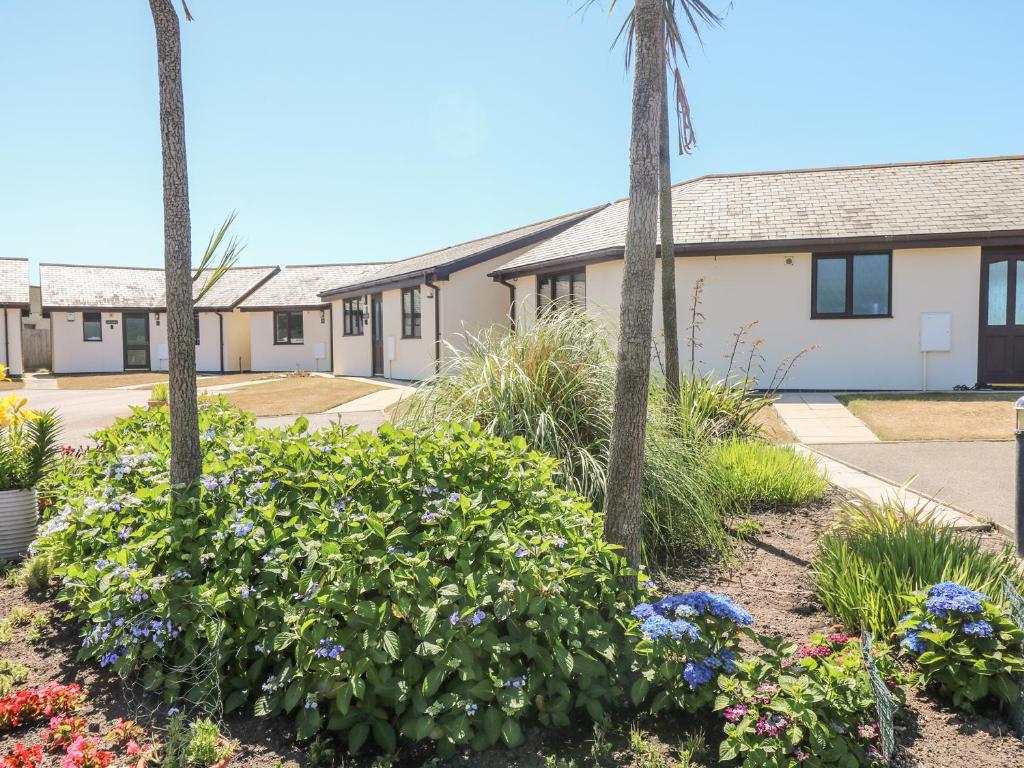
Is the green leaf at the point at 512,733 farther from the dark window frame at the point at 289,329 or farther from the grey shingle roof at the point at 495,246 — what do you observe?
the dark window frame at the point at 289,329

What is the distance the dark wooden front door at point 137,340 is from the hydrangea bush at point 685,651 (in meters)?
31.5

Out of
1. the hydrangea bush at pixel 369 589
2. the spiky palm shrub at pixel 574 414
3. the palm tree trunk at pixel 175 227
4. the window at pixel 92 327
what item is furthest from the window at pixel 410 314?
the hydrangea bush at pixel 369 589

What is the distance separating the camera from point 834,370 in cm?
1383

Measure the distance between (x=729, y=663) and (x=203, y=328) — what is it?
31.0 m

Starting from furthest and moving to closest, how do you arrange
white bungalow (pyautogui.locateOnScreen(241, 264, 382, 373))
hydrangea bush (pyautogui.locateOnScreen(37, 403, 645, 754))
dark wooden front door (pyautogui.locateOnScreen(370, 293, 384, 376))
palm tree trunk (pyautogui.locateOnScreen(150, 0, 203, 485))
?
white bungalow (pyautogui.locateOnScreen(241, 264, 382, 373))
dark wooden front door (pyautogui.locateOnScreen(370, 293, 384, 376))
palm tree trunk (pyautogui.locateOnScreen(150, 0, 203, 485))
hydrangea bush (pyautogui.locateOnScreen(37, 403, 645, 754))

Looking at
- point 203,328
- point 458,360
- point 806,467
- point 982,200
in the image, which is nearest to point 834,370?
point 982,200

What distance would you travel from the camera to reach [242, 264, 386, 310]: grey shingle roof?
28797 millimetres

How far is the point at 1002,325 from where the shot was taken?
13469mm

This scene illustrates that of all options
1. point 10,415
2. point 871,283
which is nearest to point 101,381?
point 10,415

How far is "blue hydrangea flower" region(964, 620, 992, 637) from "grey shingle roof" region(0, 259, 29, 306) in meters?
31.7

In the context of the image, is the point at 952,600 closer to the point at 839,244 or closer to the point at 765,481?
the point at 765,481

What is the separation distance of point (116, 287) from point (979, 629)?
33829 mm

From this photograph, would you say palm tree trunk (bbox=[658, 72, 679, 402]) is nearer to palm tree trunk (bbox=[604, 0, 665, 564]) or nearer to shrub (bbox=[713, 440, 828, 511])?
shrub (bbox=[713, 440, 828, 511])

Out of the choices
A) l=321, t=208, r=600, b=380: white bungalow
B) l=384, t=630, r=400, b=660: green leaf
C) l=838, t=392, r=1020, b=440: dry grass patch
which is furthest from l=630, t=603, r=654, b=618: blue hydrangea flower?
l=321, t=208, r=600, b=380: white bungalow
